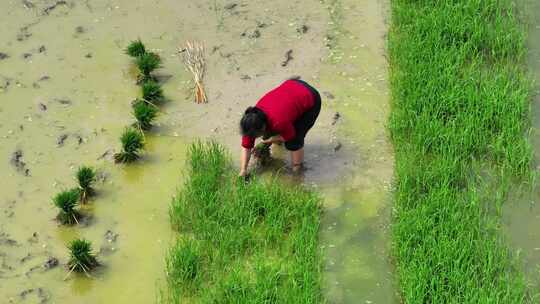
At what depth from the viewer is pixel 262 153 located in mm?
6656

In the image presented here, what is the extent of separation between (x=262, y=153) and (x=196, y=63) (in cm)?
129

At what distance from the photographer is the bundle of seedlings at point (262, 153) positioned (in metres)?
6.63

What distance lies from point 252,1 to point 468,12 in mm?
2008

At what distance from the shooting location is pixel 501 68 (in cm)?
761

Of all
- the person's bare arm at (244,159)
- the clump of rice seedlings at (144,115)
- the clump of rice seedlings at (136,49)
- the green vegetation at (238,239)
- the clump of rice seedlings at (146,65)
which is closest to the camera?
the green vegetation at (238,239)

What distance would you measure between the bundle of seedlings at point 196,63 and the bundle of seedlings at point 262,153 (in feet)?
2.89

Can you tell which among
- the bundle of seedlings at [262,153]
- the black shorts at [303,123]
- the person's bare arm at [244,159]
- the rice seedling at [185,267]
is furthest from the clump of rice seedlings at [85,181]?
the black shorts at [303,123]

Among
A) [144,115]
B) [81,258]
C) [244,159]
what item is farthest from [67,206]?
[244,159]

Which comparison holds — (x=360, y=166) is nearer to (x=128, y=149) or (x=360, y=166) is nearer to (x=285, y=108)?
(x=285, y=108)

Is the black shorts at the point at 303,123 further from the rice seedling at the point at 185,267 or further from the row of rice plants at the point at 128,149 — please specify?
the row of rice plants at the point at 128,149

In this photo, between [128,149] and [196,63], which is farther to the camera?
[196,63]

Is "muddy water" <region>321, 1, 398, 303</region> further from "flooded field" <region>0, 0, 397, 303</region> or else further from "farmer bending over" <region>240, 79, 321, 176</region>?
"farmer bending over" <region>240, 79, 321, 176</region>

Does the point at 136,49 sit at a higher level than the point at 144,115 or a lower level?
higher

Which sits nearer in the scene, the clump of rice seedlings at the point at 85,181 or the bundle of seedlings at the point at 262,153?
the clump of rice seedlings at the point at 85,181
